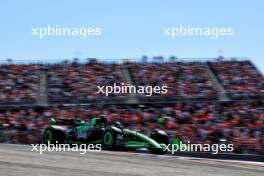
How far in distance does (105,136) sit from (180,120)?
8132mm

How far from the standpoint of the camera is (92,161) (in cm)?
1099

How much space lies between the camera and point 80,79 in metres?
31.3

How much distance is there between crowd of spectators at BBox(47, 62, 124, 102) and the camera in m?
28.7

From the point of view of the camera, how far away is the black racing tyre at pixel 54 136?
1744cm

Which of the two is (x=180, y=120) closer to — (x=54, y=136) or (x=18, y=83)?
(x=54, y=136)

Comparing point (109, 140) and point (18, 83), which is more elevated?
point (18, 83)

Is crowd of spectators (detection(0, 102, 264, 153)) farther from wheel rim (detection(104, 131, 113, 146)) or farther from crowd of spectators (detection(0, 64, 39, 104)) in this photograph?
wheel rim (detection(104, 131, 113, 146))

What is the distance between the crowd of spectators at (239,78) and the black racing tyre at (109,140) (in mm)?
14968

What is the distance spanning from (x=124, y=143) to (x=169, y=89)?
14.3m

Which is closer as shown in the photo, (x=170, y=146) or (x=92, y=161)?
(x=92, y=161)

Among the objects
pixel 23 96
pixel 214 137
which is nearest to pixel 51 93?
pixel 23 96

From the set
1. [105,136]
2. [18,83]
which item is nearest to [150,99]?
[18,83]

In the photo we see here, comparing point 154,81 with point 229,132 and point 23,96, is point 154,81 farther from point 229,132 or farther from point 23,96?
point 229,132

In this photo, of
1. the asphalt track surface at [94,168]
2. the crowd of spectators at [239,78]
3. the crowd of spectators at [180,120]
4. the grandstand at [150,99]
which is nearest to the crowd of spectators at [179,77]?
the grandstand at [150,99]
